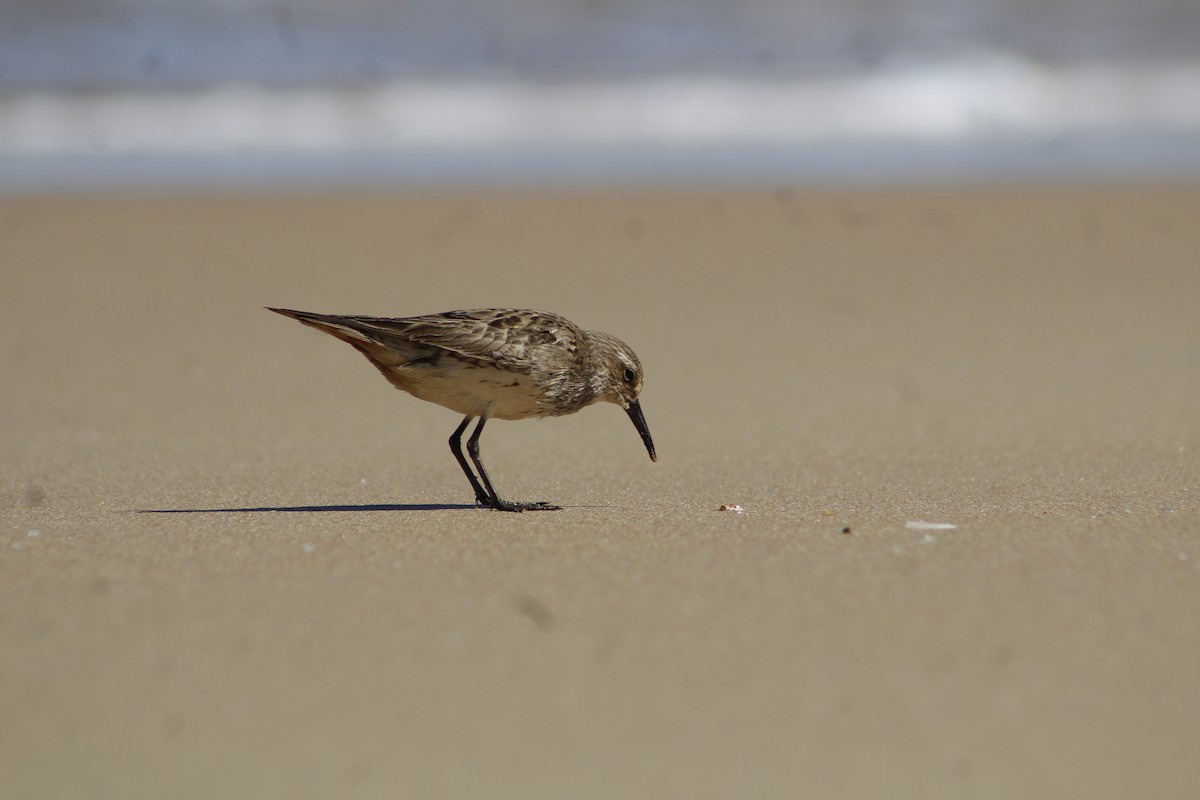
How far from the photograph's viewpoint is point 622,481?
6246 millimetres

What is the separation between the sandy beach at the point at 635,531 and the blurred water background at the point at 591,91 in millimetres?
2889

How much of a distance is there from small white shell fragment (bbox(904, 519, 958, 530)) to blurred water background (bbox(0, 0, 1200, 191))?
27.2 ft

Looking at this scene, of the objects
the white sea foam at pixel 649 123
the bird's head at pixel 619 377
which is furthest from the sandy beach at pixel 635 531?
the white sea foam at pixel 649 123

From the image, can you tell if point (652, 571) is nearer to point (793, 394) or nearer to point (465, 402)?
point (465, 402)

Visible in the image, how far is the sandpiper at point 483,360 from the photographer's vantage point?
18.7ft

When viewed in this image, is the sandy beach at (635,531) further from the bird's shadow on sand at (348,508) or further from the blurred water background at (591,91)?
the blurred water background at (591,91)

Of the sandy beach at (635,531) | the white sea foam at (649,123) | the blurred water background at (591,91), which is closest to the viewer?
the sandy beach at (635,531)

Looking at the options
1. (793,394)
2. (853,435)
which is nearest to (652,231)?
(793,394)

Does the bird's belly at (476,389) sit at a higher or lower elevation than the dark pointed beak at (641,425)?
higher

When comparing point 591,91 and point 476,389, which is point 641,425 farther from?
point 591,91

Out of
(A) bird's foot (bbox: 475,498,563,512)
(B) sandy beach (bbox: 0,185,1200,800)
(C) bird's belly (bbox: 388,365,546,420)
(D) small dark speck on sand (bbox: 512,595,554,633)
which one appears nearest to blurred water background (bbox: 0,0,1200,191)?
(B) sandy beach (bbox: 0,185,1200,800)

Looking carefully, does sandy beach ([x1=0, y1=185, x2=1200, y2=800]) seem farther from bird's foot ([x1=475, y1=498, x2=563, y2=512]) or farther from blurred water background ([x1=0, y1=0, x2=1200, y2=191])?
blurred water background ([x1=0, y1=0, x2=1200, y2=191])

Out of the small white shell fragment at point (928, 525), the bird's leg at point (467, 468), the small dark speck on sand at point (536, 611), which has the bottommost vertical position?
the bird's leg at point (467, 468)

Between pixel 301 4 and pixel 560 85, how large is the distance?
4087 mm
